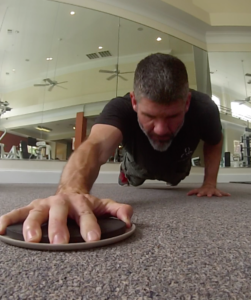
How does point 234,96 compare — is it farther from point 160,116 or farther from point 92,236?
point 92,236

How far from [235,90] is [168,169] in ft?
9.91

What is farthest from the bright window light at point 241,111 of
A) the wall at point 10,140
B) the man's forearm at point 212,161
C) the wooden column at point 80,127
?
the wall at point 10,140

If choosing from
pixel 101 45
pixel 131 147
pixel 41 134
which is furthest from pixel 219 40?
pixel 131 147

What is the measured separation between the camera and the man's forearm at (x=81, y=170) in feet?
2.16

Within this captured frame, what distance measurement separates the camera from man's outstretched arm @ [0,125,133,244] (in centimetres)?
43

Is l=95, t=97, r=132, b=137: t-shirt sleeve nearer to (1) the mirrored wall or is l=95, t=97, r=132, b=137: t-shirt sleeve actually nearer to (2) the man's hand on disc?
(2) the man's hand on disc

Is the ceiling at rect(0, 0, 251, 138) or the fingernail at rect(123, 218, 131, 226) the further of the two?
the ceiling at rect(0, 0, 251, 138)

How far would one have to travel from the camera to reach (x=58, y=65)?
3.03 m

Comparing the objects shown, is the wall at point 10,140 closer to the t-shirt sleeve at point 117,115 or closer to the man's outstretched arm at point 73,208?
the t-shirt sleeve at point 117,115

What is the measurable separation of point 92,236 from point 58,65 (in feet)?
9.76

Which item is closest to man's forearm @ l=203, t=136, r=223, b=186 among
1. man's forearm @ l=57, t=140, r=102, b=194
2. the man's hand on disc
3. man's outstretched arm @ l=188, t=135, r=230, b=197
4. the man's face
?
man's outstretched arm @ l=188, t=135, r=230, b=197

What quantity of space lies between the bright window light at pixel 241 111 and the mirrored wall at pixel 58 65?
1450 millimetres

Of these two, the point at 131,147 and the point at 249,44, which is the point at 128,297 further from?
the point at 249,44

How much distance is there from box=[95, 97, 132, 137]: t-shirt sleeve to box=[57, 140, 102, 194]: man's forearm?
140 millimetres
